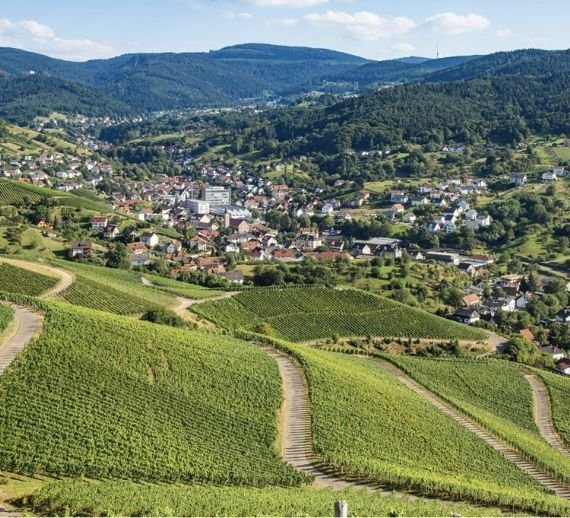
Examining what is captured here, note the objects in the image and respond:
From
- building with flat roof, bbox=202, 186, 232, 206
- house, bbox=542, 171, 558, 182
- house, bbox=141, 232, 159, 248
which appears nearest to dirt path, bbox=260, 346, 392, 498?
house, bbox=141, 232, 159, 248

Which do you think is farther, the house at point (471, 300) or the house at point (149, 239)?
the house at point (149, 239)

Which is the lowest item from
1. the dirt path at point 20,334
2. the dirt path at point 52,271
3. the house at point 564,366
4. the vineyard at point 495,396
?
the house at point 564,366

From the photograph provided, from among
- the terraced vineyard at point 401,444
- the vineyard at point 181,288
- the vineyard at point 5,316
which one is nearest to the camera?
the terraced vineyard at point 401,444

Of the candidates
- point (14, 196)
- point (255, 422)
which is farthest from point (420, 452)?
point (14, 196)

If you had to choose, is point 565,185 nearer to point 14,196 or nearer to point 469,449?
point 14,196

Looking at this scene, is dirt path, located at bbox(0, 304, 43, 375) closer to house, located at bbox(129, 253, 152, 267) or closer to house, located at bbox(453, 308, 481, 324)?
house, located at bbox(129, 253, 152, 267)

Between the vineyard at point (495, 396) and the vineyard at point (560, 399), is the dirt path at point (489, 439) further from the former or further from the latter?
the vineyard at point (560, 399)

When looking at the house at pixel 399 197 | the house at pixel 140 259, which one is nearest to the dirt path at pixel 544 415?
the house at pixel 140 259
